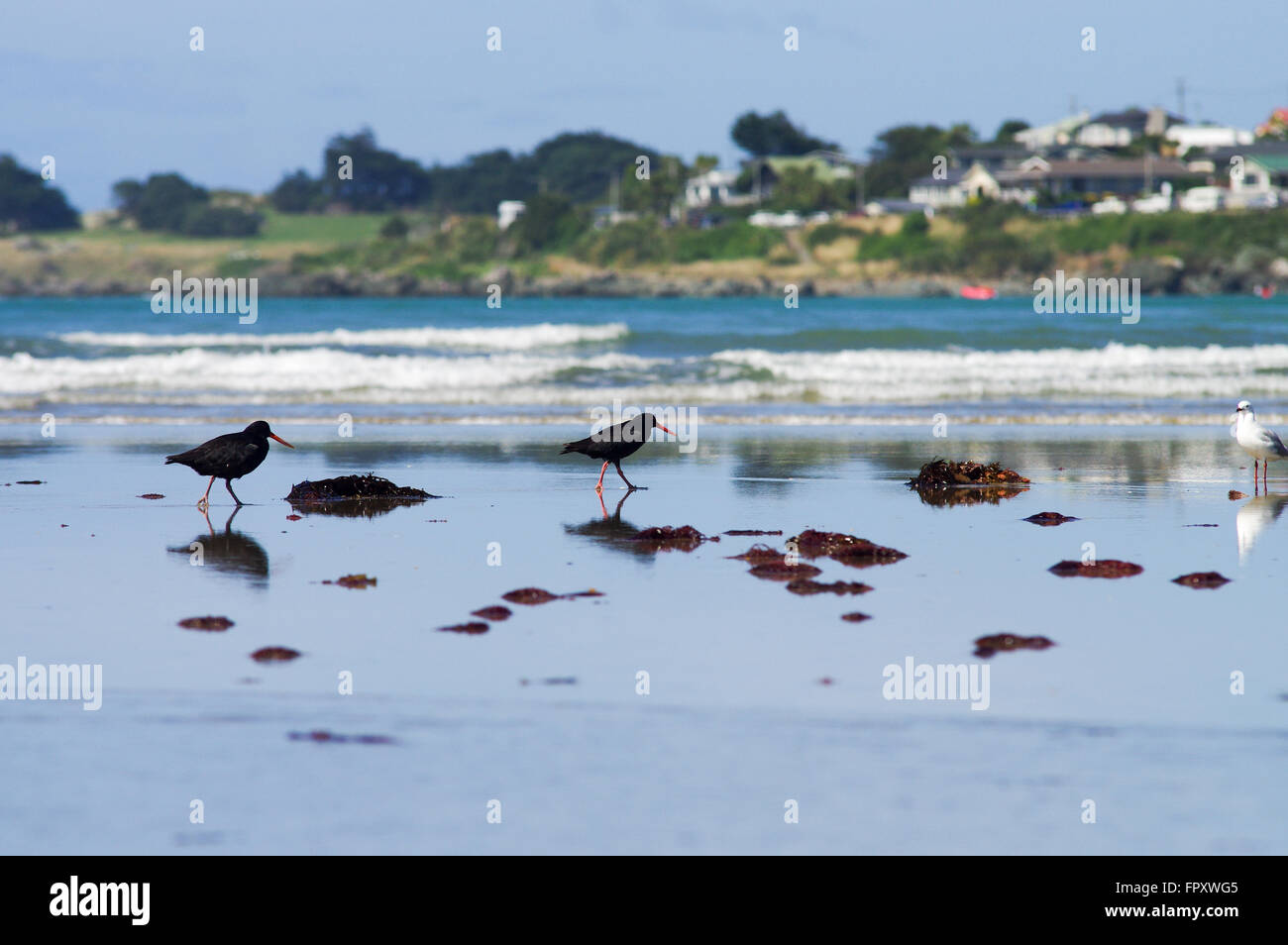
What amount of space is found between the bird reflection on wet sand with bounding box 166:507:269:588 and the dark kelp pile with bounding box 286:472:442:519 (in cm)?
138

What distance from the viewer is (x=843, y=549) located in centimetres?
955

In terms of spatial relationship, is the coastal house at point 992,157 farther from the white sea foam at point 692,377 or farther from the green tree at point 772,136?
the white sea foam at point 692,377

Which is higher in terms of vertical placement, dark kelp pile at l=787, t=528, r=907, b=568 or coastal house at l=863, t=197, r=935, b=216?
coastal house at l=863, t=197, r=935, b=216

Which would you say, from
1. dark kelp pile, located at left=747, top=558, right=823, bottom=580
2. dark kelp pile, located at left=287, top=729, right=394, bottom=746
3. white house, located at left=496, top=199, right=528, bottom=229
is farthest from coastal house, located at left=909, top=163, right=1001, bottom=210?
dark kelp pile, located at left=287, top=729, right=394, bottom=746

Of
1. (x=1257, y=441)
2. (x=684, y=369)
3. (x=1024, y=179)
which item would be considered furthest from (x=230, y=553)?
(x=1024, y=179)

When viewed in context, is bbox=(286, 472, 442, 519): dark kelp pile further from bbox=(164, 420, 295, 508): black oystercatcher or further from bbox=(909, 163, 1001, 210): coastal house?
bbox=(909, 163, 1001, 210): coastal house

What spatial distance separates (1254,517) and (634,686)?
701 centimetres

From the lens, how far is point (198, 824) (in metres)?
4.74

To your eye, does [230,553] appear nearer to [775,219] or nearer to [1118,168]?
[775,219]

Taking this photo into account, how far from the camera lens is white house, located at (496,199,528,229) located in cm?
14075

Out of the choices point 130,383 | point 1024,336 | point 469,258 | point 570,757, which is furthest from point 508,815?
point 469,258

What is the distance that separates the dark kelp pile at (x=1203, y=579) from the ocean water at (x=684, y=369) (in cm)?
1199
